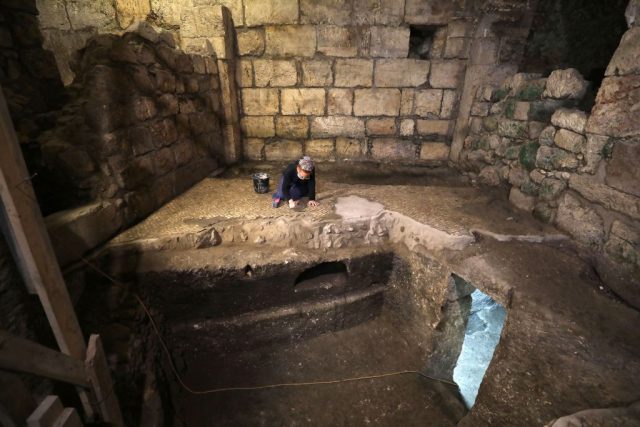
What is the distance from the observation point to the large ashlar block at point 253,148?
16.9 feet

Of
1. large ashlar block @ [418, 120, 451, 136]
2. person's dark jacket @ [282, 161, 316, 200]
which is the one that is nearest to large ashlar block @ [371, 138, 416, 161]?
large ashlar block @ [418, 120, 451, 136]

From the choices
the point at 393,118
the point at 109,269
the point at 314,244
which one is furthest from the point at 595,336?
the point at 393,118

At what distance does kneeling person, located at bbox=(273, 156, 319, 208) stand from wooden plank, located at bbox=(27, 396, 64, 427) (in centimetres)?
232

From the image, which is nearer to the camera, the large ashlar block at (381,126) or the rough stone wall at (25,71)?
the rough stone wall at (25,71)

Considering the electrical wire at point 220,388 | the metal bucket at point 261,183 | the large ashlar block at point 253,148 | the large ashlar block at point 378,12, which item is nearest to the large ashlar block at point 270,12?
the large ashlar block at point 378,12

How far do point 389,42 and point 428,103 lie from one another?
1.10 m

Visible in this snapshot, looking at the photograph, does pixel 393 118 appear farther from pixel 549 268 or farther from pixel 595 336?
pixel 595 336

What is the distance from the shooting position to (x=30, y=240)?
1397mm

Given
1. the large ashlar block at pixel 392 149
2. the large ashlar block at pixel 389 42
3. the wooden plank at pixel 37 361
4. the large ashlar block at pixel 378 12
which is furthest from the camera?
the large ashlar block at pixel 392 149

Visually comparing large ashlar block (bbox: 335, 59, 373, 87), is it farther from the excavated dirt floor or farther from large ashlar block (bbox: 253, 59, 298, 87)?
the excavated dirt floor

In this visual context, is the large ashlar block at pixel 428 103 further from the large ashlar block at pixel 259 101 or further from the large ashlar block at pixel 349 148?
the large ashlar block at pixel 259 101

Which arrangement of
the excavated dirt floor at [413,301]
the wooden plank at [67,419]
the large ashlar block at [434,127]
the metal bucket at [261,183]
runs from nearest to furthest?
the wooden plank at [67,419], the excavated dirt floor at [413,301], the metal bucket at [261,183], the large ashlar block at [434,127]

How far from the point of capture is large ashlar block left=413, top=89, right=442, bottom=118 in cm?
476

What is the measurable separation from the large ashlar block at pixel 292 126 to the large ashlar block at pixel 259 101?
199mm
